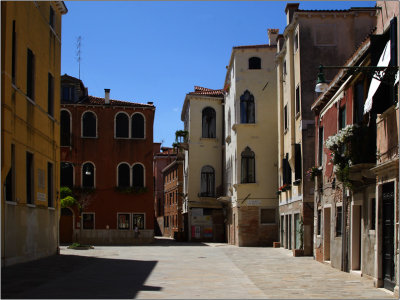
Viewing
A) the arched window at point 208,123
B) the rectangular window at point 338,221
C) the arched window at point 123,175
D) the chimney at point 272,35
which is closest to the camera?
the rectangular window at point 338,221

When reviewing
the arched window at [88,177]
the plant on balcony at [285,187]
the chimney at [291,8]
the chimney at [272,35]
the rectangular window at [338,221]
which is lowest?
the rectangular window at [338,221]

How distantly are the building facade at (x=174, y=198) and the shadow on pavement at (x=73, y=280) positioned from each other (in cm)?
2971

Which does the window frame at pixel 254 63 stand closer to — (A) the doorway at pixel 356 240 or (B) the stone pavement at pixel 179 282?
(B) the stone pavement at pixel 179 282

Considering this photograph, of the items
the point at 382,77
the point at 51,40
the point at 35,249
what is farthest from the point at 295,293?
the point at 51,40

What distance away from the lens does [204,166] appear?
48.1m

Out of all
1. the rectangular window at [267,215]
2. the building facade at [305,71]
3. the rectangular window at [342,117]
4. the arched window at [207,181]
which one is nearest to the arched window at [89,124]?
the arched window at [207,181]

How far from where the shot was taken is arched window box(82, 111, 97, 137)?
42594 mm

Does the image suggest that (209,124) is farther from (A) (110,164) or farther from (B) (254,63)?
(B) (254,63)

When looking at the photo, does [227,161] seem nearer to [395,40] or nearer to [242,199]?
[242,199]

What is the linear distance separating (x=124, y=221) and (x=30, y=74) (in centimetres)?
2270

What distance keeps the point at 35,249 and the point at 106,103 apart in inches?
917

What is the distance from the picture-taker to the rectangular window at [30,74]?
20.2 metres

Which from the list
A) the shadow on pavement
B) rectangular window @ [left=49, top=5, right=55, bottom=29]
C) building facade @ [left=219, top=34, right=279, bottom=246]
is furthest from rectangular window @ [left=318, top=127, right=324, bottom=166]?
building facade @ [left=219, top=34, right=279, bottom=246]

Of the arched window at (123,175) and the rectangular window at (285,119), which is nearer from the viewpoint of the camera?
the rectangular window at (285,119)
